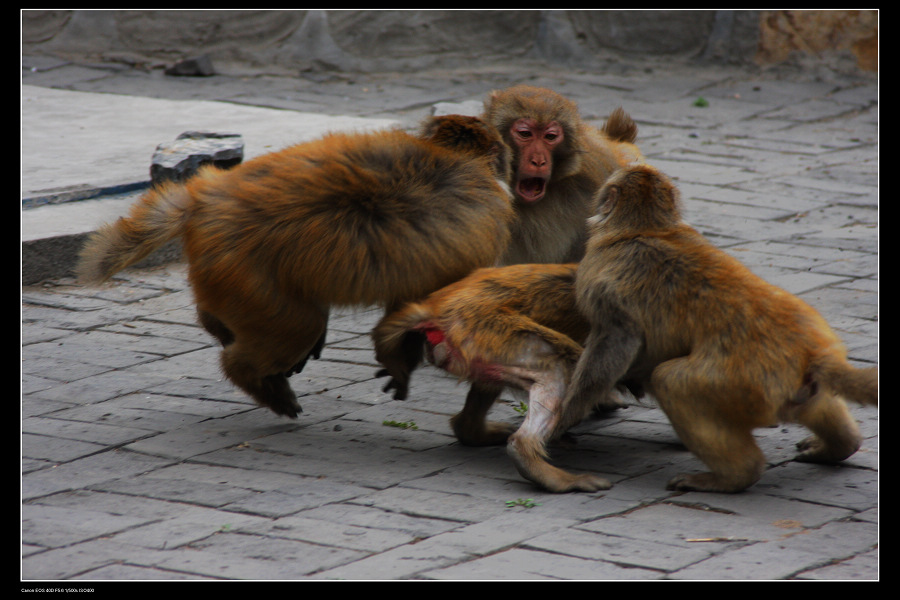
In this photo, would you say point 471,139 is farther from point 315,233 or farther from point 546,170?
point 315,233

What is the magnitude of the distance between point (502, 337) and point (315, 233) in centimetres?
82

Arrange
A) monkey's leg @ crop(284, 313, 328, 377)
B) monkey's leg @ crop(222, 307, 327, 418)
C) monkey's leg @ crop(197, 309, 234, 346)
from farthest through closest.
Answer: monkey's leg @ crop(197, 309, 234, 346) → monkey's leg @ crop(284, 313, 328, 377) → monkey's leg @ crop(222, 307, 327, 418)

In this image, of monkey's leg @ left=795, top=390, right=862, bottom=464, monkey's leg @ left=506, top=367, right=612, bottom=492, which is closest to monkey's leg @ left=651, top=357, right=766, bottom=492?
monkey's leg @ left=795, top=390, right=862, bottom=464

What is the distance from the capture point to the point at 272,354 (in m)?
4.54

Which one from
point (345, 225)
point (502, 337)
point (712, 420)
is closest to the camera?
point (712, 420)

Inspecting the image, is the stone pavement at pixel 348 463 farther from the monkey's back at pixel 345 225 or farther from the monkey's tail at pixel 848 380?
the monkey's back at pixel 345 225

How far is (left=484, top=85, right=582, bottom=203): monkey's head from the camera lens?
5.23 meters

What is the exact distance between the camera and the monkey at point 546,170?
5254 mm

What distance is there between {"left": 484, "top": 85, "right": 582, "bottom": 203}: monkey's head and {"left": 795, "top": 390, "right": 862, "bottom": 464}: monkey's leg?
1.74 metres

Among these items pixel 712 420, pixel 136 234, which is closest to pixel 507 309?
pixel 712 420

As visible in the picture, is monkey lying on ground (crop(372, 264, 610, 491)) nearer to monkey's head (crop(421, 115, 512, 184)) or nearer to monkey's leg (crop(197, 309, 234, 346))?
monkey's head (crop(421, 115, 512, 184))

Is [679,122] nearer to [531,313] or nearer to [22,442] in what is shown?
[531,313]
